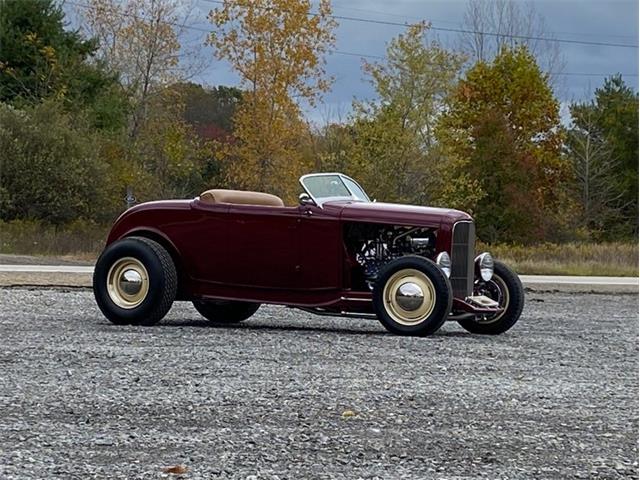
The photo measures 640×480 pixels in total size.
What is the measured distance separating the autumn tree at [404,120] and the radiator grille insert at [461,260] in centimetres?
1974

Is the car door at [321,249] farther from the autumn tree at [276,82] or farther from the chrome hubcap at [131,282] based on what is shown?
the autumn tree at [276,82]

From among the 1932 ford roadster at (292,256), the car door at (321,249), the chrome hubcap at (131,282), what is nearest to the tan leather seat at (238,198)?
the 1932 ford roadster at (292,256)

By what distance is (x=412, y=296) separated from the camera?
10258 mm

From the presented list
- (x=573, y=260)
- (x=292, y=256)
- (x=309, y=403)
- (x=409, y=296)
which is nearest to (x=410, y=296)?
(x=409, y=296)

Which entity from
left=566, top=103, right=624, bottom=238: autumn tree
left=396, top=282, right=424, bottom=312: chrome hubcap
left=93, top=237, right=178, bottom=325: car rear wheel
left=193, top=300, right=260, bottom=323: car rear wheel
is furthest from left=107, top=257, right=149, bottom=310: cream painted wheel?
left=566, top=103, right=624, bottom=238: autumn tree

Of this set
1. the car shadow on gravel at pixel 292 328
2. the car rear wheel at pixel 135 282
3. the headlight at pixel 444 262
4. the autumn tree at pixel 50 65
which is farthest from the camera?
the autumn tree at pixel 50 65

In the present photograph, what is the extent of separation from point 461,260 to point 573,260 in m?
19.1

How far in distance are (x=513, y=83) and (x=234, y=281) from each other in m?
37.5

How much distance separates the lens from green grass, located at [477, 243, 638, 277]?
25141mm

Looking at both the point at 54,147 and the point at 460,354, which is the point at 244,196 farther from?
the point at 54,147

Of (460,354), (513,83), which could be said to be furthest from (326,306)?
(513,83)

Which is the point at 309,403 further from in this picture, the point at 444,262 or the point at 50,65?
the point at 50,65

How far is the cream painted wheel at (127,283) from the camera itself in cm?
1079

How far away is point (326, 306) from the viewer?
10812mm
